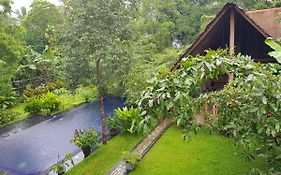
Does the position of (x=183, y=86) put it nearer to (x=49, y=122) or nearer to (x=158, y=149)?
(x=158, y=149)

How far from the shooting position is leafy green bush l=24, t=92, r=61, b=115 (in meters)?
14.8

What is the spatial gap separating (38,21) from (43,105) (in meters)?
12.5

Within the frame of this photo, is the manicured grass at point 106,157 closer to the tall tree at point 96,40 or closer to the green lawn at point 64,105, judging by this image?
the tall tree at point 96,40

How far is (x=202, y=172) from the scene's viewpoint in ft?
24.7

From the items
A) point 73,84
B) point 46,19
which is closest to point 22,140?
point 73,84

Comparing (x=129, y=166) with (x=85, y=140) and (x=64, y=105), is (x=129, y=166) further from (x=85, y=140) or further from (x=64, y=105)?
(x=64, y=105)

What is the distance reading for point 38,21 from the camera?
81.2 ft

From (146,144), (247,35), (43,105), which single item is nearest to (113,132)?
(146,144)

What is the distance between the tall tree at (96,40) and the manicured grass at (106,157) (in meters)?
2.16

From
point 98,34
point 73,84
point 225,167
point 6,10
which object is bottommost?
point 225,167

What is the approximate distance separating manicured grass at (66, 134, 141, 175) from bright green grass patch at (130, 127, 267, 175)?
0.89 metres

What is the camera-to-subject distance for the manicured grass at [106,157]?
8.09 m

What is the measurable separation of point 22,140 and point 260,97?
34.5 feet

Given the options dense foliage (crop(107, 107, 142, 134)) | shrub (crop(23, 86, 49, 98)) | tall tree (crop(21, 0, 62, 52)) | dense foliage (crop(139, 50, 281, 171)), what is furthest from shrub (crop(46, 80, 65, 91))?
dense foliage (crop(139, 50, 281, 171))
